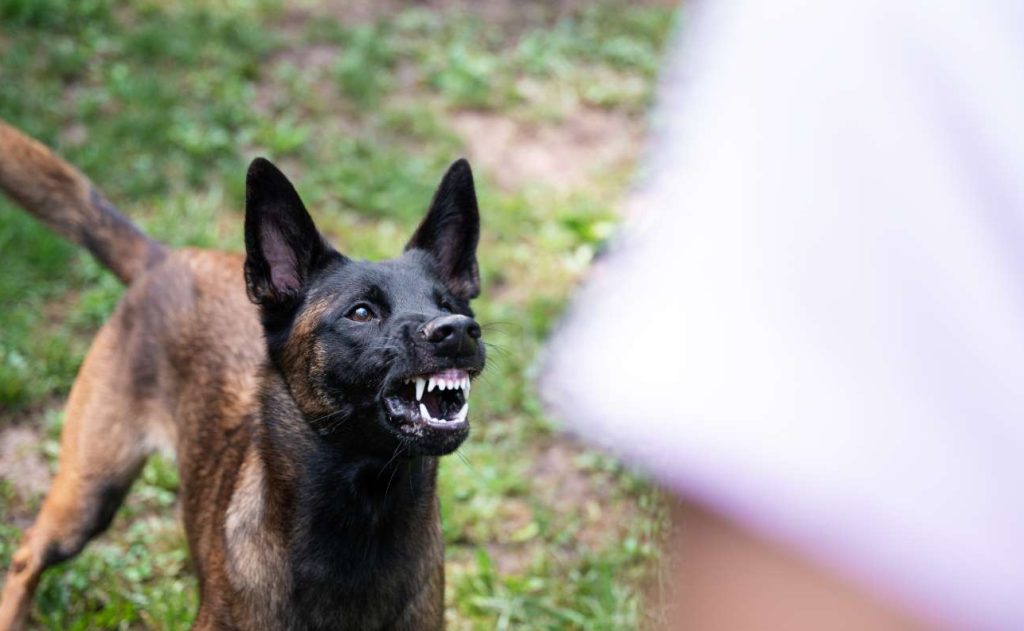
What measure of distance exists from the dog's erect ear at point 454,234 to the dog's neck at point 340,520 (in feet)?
2.14

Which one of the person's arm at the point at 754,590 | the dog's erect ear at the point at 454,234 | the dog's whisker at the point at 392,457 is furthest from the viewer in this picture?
the dog's erect ear at the point at 454,234

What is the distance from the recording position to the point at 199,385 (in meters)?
3.94

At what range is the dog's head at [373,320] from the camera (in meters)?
2.93

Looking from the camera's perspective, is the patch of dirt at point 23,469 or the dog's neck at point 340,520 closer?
the dog's neck at point 340,520

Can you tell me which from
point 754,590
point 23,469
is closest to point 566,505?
point 23,469

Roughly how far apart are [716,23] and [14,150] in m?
3.30

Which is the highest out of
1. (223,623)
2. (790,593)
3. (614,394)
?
(614,394)

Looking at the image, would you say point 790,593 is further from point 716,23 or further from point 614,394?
point 716,23

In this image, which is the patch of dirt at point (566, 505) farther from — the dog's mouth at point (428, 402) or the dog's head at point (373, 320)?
the dog's mouth at point (428, 402)

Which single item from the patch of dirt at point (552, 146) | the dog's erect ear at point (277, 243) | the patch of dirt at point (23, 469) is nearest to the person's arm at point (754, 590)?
the dog's erect ear at point (277, 243)

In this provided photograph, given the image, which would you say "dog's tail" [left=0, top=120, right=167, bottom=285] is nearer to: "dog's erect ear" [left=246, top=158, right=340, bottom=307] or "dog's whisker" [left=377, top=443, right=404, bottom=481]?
"dog's erect ear" [left=246, top=158, right=340, bottom=307]

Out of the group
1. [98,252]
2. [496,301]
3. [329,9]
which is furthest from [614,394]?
[329,9]

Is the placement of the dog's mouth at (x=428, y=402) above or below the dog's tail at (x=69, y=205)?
below

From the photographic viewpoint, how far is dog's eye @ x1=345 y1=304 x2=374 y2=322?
10.3ft
